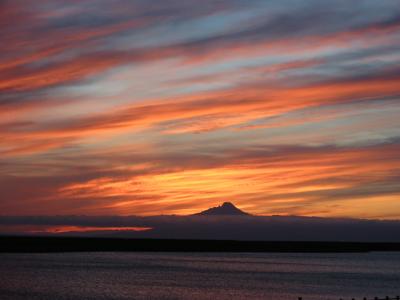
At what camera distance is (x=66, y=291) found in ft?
253

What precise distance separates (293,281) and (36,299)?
4912cm

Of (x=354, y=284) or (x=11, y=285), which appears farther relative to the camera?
(x=354, y=284)

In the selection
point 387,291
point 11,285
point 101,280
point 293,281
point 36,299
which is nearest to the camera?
point 36,299

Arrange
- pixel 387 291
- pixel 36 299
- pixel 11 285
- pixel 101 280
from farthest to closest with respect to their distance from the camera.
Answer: pixel 101 280, pixel 387 291, pixel 11 285, pixel 36 299

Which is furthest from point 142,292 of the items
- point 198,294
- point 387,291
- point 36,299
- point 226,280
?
point 387,291

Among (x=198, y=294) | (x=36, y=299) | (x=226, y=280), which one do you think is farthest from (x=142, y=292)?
(x=226, y=280)

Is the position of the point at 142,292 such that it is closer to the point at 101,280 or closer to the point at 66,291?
the point at 66,291

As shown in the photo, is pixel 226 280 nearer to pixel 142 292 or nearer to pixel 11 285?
pixel 142 292

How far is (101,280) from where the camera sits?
96938mm

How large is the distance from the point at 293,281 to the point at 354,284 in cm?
918

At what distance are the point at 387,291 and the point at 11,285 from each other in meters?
47.7

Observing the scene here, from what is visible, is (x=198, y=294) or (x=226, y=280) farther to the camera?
(x=226, y=280)

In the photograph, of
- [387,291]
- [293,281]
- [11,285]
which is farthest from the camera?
[293,281]

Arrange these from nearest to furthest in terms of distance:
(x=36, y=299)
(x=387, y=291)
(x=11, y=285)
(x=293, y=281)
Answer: (x=36, y=299)
(x=11, y=285)
(x=387, y=291)
(x=293, y=281)
